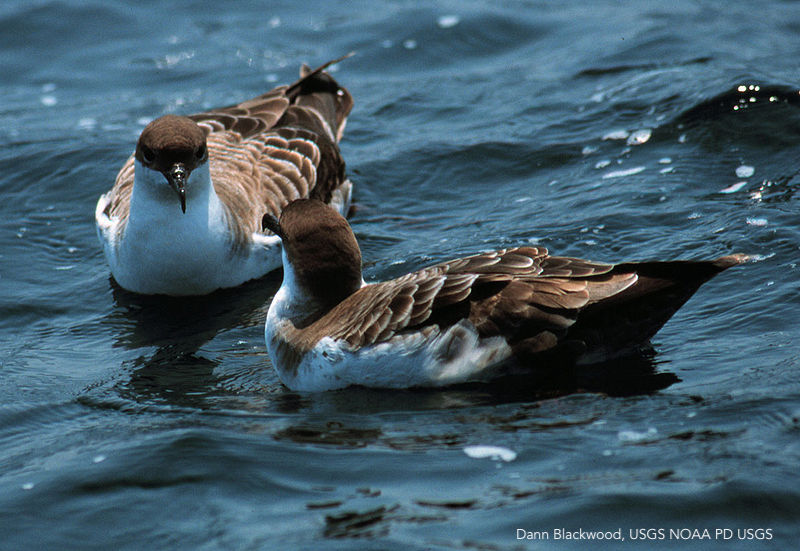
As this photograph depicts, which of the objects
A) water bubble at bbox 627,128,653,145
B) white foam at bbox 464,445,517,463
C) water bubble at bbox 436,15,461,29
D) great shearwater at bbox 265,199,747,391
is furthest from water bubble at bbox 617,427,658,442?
water bubble at bbox 436,15,461,29

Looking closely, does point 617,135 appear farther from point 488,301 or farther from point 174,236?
point 488,301

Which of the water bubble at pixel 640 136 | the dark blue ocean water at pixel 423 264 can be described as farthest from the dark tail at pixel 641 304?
the water bubble at pixel 640 136

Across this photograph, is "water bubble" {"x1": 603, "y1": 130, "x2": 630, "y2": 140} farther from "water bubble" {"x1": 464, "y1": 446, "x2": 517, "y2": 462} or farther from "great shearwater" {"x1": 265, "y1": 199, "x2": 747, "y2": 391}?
"water bubble" {"x1": 464, "y1": 446, "x2": 517, "y2": 462}

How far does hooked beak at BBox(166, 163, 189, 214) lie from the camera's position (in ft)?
26.2

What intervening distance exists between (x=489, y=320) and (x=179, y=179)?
301cm

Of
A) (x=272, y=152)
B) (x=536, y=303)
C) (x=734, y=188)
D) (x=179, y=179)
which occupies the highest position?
(x=179, y=179)

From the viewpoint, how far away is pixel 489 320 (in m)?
6.18

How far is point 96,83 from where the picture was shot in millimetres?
14000

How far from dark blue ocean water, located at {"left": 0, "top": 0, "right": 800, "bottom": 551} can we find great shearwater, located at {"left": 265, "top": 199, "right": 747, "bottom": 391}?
0.18 m

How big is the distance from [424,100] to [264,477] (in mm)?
8175

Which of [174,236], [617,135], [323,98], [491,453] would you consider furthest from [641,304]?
[323,98]

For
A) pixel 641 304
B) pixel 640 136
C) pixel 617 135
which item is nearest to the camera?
pixel 641 304

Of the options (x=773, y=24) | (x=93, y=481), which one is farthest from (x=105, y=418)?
(x=773, y=24)

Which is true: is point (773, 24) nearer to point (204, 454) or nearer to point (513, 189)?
point (513, 189)
